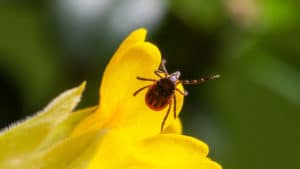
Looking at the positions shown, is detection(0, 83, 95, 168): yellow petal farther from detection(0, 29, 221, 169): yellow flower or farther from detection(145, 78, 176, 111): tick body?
detection(145, 78, 176, 111): tick body

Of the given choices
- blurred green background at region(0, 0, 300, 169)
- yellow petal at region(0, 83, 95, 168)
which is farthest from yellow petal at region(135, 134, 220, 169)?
blurred green background at region(0, 0, 300, 169)

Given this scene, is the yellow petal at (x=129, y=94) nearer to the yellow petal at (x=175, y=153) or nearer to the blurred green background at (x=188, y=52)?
the yellow petal at (x=175, y=153)

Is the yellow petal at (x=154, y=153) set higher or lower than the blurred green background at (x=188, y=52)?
lower

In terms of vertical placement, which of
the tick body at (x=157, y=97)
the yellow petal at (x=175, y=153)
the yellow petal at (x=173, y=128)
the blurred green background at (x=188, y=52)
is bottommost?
the yellow petal at (x=175, y=153)

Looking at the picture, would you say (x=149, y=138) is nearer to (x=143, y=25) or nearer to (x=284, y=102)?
(x=143, y=25)

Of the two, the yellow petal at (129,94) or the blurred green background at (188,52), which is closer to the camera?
the yellow petal at (129,94)

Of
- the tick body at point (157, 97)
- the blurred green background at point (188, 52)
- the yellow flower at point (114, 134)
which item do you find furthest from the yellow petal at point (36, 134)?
the blurred green background at point (188, 52)

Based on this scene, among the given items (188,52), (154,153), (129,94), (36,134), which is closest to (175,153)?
(154,153)
